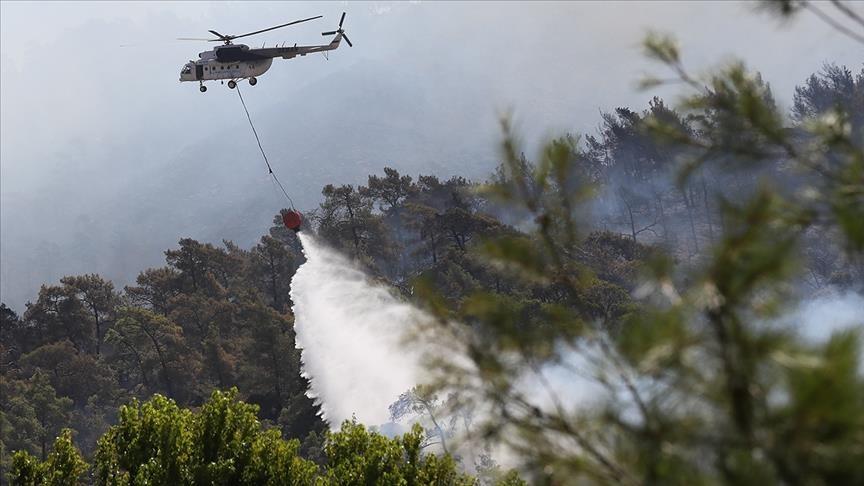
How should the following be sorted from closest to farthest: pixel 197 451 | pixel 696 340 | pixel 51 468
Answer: pixel 696 340 < pixel 197 451 < pixel 51 468

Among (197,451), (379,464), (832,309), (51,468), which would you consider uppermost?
(832,309)

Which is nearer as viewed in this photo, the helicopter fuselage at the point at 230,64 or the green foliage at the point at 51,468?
the green foliage at the point at 51,468

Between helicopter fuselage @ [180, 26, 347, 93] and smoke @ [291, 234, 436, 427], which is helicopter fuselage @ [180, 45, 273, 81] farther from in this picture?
smoke @ [291, 234, 436, 427]

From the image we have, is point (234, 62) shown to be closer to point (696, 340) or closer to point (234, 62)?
point (234, 62)

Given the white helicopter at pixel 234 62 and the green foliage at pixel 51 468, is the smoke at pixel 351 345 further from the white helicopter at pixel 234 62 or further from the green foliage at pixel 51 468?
the green foliage at pixel 51 468

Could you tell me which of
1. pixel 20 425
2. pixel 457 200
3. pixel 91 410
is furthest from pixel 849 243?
pixel 457 200

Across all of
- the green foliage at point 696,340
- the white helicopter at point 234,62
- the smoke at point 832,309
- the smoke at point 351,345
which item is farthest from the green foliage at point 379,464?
the smoke at point 832,309

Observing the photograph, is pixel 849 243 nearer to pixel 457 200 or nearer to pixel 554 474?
pixel 554 474

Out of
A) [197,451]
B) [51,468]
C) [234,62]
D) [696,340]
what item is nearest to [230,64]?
[234,62]
